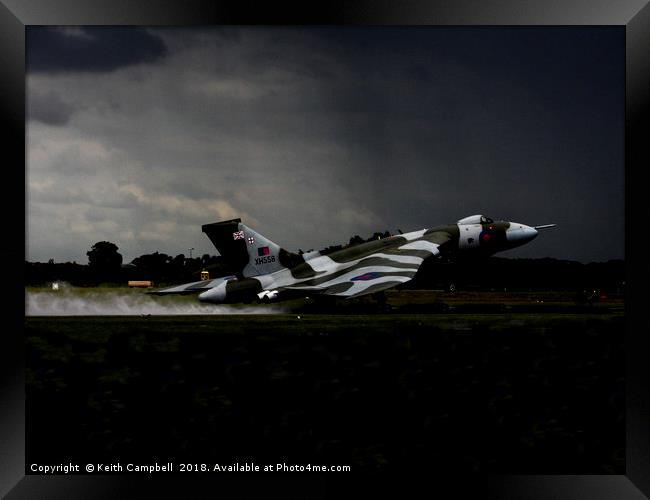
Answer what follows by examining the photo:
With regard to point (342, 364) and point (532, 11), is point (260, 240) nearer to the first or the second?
point (342, 364)

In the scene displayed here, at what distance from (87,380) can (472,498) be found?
20.1ft

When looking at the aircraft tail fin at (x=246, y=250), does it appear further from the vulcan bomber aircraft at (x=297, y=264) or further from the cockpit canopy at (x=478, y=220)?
the cockpit canopy at (x=478, y=220)

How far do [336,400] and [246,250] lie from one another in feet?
40.2

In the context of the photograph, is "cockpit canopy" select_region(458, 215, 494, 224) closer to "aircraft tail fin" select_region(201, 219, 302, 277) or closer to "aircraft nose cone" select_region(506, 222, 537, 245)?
"aircraft nose cone" select_region(506, 222, 537, 245)

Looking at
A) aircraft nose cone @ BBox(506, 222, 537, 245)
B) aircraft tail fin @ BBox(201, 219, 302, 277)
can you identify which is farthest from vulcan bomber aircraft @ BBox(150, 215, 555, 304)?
aircraft nose cone @ BBox(506, 222, 537, 245)

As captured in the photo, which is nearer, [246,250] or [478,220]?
[246,250]

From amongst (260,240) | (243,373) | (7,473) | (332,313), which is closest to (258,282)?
(260,240)

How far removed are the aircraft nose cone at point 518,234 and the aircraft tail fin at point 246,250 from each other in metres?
8.76

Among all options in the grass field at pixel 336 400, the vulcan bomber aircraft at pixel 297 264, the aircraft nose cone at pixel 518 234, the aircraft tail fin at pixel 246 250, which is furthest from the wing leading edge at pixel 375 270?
the grass field at pixel 336 400

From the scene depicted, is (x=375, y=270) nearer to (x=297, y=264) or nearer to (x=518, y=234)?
(x=297, y=264)

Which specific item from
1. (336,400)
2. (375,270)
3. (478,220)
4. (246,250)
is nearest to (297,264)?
(246,250)

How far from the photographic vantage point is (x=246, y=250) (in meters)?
20.8

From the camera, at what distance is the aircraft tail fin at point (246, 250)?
20391 millimetres

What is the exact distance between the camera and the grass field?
27.7 feet
